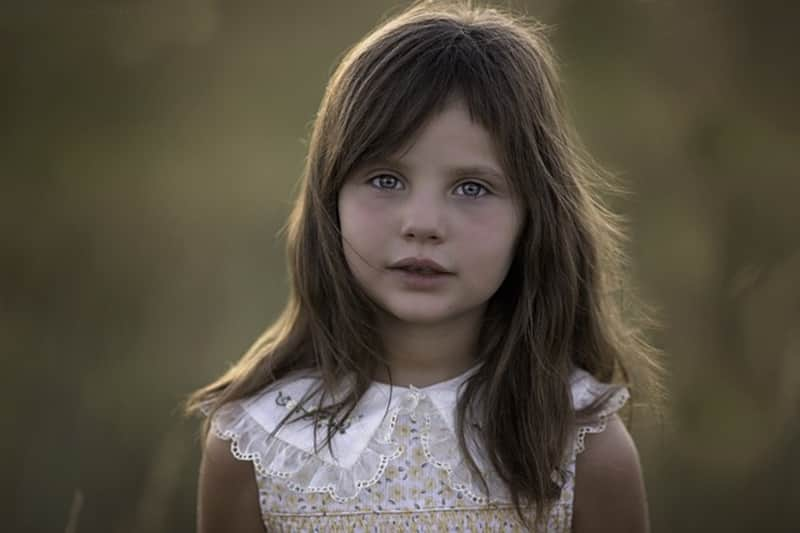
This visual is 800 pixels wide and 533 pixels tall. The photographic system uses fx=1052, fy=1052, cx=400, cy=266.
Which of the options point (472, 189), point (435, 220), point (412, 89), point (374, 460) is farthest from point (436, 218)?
point (374, 460)

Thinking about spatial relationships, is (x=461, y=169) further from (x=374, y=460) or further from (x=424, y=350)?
(x=374, y=460)

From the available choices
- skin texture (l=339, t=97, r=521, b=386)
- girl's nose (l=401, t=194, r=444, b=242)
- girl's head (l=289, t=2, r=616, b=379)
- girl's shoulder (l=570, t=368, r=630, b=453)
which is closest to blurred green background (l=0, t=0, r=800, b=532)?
girl's shoulder (l=570, t=368, r=630, b=453)

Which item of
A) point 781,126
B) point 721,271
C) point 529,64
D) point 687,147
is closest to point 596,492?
point 529,64

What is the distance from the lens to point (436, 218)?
1857 mm

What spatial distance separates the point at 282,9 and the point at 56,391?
160cm

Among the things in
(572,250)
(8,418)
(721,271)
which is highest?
(572,250)

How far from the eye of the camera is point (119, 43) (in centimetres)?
345

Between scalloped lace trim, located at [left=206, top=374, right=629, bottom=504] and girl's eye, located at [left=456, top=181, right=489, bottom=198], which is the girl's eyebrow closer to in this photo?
girl's eye, located at [left=456, top=181, right=489, bottom=198]

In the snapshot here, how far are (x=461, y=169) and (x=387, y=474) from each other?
0.61 meters

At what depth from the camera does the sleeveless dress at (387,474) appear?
2014mm

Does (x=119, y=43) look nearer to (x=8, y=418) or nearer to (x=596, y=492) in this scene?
(x=8, y=418)

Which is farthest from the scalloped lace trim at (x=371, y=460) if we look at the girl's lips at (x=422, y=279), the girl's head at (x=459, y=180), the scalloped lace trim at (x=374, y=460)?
the girl's lips at (x=422, y=279)

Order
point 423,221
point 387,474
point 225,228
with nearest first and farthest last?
point 423,221 → point 387,474 → point 225,228

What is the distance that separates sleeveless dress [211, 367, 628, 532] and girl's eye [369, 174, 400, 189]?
16.2 inches
